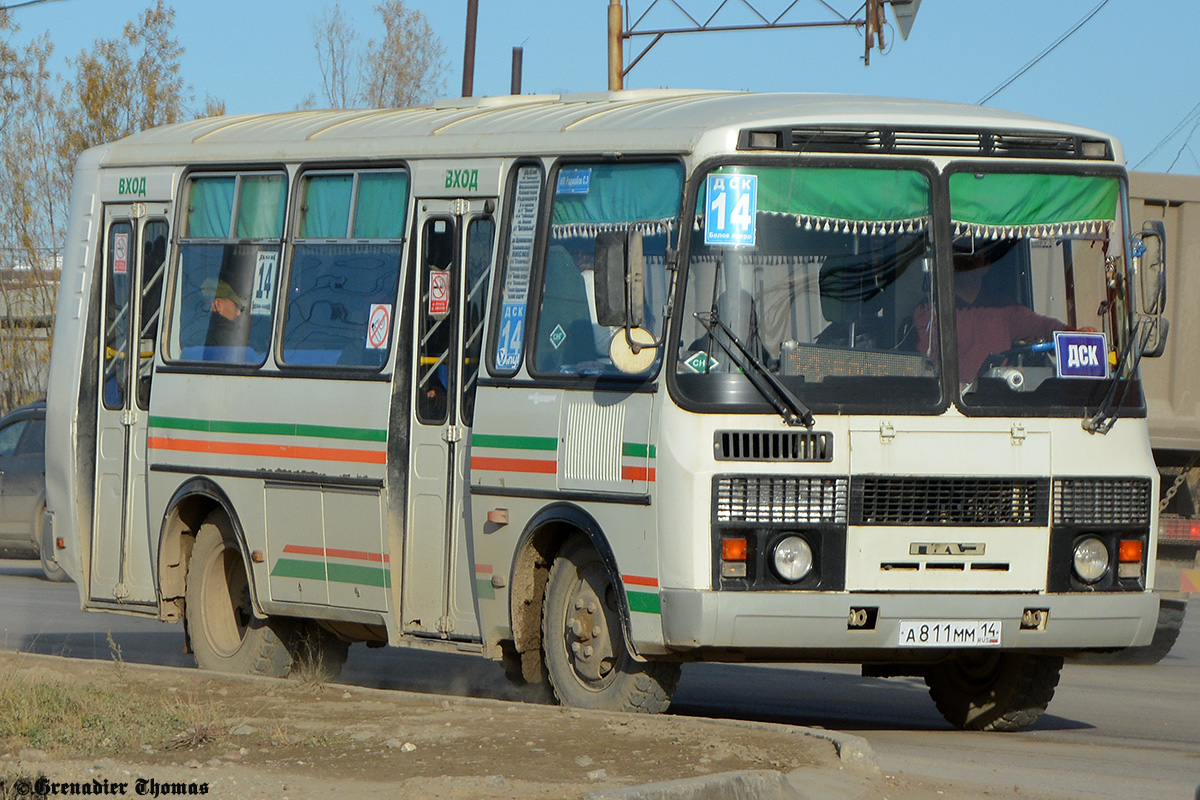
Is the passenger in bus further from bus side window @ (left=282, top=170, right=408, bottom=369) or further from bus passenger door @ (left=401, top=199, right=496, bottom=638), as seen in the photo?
bus passenger door @ (left=401, top=199, right=496, bottom=638)

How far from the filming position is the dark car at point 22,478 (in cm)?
2291

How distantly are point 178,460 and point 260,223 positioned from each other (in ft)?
5.02

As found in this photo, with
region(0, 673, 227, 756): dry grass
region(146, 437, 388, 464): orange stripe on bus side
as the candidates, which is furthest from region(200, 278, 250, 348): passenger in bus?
region(0, 673, 227, 756): dry grass

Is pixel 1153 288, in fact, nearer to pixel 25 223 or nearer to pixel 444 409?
pixel 444 409

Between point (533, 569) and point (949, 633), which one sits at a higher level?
point (533, 569)

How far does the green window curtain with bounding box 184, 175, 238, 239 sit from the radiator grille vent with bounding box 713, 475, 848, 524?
4563 millimetres

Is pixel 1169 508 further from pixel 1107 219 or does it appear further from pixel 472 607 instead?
pixel 472 607

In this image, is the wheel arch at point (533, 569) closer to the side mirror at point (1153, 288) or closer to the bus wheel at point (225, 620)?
the bus wheel at point (225, 620)

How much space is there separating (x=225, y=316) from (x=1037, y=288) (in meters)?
5.03

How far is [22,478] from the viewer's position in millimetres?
22969

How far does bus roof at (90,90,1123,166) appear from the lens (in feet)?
30.4

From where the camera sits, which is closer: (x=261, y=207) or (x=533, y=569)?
(x=533, y=569)

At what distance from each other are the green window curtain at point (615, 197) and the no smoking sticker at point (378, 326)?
1.39 meters

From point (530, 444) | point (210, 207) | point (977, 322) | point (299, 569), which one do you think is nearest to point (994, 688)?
point (977, 322)
